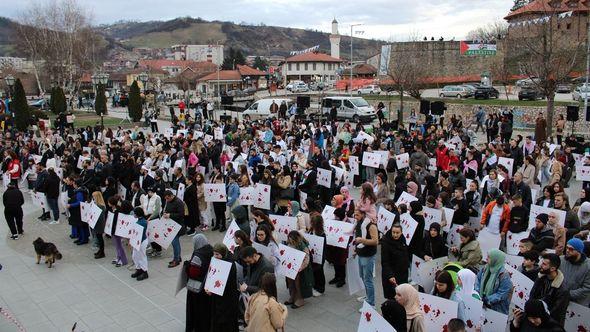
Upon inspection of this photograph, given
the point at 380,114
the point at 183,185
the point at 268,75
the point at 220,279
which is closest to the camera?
the point at 220,279

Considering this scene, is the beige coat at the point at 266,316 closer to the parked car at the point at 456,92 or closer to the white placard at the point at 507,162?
the white placard at the point at 507,162

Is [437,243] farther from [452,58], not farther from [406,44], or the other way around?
[452,58]

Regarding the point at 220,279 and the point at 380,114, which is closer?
the point at 220,279

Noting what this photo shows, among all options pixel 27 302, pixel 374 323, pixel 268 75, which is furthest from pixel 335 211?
pixel 268 75

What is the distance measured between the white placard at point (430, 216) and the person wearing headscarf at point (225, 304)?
4152 mm

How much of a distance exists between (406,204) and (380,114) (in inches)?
799

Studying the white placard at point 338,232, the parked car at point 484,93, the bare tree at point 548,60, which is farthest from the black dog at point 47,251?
the parked car at point 484,93

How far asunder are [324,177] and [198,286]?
680cm

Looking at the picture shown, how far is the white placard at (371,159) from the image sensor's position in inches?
Answer: 614

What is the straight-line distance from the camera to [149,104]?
2333 inches

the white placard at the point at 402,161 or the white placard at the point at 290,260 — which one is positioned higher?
the white placard at the point at 402,161

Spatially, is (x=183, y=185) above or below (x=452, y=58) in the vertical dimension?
below

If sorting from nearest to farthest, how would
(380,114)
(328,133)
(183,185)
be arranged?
(183,185) < (328,133) < (380,114)

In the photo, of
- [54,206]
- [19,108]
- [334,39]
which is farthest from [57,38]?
[334,39]
